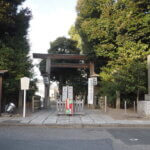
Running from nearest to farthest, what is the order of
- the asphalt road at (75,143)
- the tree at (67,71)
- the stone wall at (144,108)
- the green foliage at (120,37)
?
the asphalt road at (75,143) → the stone wall at (144,108) → the green foliage at (120,37) → the tree at (67,71)

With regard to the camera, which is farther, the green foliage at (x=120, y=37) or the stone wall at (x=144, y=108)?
the green foliage at (x=120, y=37)

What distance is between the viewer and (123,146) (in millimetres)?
5820

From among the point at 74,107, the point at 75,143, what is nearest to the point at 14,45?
the point at 74,107

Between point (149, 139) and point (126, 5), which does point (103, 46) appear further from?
point (149, 139)

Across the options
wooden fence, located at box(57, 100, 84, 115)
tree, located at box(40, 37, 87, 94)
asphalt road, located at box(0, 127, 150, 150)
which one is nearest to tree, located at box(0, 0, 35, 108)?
wooden fence, located at box(57, 100, 84, 115)

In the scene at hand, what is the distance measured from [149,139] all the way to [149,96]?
691 cm

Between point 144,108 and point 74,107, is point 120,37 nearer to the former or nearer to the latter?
point 144,108

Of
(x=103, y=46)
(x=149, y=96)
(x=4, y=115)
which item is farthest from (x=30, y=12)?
(x=149, y=96)

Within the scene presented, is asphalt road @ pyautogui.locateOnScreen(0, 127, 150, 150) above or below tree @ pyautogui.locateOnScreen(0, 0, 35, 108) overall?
below

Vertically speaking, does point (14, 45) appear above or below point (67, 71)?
above

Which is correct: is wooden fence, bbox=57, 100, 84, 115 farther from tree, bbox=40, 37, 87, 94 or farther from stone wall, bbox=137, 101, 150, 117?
tree, bbox=40, 37, 87, 94

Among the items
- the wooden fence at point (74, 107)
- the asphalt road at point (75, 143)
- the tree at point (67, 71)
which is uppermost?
the tree at point (67, 71)

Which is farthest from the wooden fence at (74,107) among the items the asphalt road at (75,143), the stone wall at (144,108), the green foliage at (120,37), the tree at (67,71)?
the tree at (67,71)

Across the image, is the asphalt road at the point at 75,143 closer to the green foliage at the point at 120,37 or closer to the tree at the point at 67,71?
the green foliage at the point at 120,37
